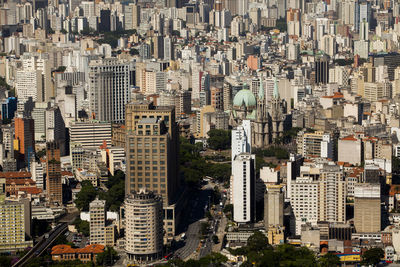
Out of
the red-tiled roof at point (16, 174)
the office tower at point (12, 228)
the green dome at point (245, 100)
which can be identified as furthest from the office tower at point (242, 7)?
the office tower at point (12, 228)

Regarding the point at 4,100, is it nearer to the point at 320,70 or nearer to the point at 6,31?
the point at 320,70

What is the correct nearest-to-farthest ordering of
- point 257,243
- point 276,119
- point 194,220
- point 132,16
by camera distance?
point 257,243
point 194,220
point 276,119
point 132,16

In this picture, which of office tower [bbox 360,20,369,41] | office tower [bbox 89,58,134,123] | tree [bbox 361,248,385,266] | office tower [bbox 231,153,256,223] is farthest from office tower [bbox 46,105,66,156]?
office tower [bbox 360,20,369,41]

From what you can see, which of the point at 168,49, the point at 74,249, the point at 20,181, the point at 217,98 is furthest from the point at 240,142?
the point at 168,49

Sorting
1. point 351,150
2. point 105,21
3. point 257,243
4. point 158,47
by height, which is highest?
point 105,21

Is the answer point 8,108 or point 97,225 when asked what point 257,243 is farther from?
point 8,108

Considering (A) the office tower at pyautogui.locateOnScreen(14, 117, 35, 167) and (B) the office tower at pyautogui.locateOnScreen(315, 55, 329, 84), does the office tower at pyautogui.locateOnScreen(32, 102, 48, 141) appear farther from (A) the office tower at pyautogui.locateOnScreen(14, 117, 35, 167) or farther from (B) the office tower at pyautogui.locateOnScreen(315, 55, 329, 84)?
(B) the office tower at pyautogui.locateOnScreen(315, 55, 329, 84)
